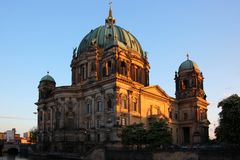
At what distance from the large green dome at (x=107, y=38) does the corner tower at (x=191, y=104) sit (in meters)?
12.8

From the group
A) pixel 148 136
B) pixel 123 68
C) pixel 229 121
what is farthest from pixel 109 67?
pixel 229 121

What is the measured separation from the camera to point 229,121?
1667 inches

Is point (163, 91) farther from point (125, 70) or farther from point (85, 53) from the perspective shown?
point (85, 53)

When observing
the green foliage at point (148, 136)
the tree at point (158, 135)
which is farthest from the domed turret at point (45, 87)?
the tree at point (158, 135)

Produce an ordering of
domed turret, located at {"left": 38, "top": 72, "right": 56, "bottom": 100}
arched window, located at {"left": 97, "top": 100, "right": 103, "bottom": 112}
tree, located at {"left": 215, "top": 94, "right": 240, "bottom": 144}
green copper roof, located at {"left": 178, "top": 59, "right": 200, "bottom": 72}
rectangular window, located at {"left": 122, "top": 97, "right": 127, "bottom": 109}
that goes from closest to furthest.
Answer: tree, located at {"left": 215, "top": 94, "right": 240, "bottom": 144} < rectangular window, located at {"left": 122, "top": 97, "right": 127, "bottom": 109} < arched window, located at {"left": 97, "top": 100, "right": 103, "bottom": 112} < green copper roof, located at {"left": 178, "top": 59, "right": 200, "bottom": 72} < domed turret, located at {"left": 38, "top": 72, "right": 56, "bottom": 100}

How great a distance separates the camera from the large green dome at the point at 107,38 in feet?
253

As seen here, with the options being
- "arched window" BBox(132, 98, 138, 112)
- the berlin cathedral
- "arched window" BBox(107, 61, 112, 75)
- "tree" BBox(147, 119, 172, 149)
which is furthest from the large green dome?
"tree" BBox(147, 119, 172, 149)

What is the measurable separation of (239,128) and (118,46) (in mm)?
32295

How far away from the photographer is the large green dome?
253 feet

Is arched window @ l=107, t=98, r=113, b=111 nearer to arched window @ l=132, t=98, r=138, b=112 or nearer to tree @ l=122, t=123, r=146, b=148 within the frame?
arched window @ l=132, t=98, r=138, b=112

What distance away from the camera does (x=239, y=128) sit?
134 ft

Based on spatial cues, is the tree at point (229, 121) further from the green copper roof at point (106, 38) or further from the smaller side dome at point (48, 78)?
the smaller side dome at point (48, 78)

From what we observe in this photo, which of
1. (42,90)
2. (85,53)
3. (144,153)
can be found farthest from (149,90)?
(42,90)

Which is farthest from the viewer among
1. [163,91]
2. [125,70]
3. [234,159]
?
[163,91]
